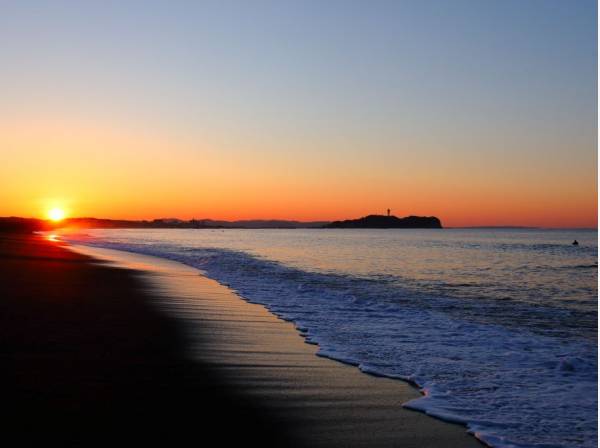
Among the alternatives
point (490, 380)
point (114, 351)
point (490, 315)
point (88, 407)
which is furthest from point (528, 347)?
point (88, 407)

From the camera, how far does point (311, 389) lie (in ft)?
22.4

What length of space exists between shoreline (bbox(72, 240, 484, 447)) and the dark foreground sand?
1 centimetres

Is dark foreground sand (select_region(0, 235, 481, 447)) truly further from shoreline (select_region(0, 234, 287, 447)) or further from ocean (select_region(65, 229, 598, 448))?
ocean (select_region(65, 229, 598, 448))

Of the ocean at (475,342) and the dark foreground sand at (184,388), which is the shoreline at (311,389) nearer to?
the dark foreground sand at (184,388)

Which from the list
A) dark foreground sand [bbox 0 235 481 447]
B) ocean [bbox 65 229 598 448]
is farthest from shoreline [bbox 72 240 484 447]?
ocean [bbox 65 229 598 448]

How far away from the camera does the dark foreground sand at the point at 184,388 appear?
519 centimetres

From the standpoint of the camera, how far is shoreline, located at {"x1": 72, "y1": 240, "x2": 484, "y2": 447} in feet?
17.6

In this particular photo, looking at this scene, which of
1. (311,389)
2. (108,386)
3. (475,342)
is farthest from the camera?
(475,342)

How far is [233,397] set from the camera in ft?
20.7

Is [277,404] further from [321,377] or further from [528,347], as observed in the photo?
[528,347]

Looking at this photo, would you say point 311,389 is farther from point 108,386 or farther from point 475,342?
point 475,342

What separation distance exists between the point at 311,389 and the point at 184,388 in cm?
146

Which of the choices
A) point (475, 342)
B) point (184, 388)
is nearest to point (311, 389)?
point (184, 388)

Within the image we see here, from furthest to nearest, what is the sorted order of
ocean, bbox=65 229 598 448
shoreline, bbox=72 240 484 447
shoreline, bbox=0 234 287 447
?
ocean, bbox=65 229 598 448, shoreline, bbox=72 240 484 447, shoreline, bbox=0 234 287 447
